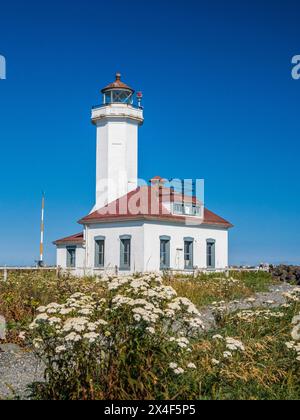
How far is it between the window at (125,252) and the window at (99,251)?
1.25 metres

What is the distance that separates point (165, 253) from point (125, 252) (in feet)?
5.85

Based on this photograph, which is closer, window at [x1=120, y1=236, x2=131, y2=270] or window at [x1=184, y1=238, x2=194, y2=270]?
window at [x1=120, y1=236, x2=131, y2=270]

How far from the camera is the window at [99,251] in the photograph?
27.3 meters

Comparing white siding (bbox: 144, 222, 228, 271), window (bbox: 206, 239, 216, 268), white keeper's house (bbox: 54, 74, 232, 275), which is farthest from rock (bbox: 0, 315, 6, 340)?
window (bbox: 206, 239, 216, 268)

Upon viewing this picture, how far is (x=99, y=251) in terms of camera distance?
27438mm

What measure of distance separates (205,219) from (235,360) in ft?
70.8

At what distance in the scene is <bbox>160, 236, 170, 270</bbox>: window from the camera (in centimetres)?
2645

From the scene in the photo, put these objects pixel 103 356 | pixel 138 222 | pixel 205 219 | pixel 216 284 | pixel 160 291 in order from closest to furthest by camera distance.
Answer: pixel 103 356, pixel 160 291, pixel 216 284, pixel 138 222, pixel 205 219

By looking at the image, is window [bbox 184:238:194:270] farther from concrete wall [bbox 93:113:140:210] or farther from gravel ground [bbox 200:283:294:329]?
gravel ground [bbox 200:283:294:329]

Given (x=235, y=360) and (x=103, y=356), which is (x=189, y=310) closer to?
(x=103, y=356)

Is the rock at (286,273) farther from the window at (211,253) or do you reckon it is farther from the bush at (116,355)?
the bush at (116,355)

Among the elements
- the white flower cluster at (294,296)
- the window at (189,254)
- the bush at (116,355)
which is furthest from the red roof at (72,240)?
the bush at (116,355)
